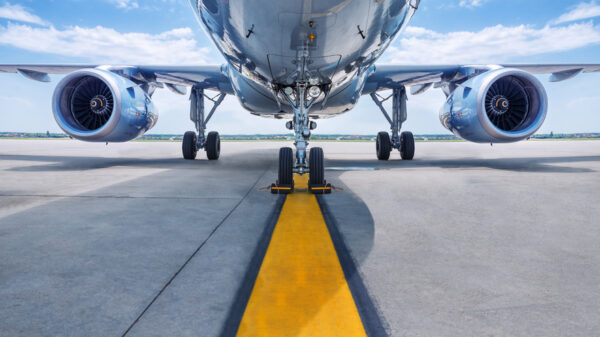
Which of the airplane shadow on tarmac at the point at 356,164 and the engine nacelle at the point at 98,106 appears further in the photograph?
A: the airplane shadow on tarmac at the point at 356,164

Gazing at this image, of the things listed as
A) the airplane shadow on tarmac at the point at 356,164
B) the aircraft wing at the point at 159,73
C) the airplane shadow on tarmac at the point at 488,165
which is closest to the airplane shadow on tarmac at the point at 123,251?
the airplane shadow on tarmac at the point at 356,164

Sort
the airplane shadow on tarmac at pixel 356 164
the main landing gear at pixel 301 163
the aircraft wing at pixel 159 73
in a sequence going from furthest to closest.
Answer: the aircraft wing at pixel 159 73, the airplane shadow on tarmac at pixel 356 164, the main landing gear at pixel 301 163

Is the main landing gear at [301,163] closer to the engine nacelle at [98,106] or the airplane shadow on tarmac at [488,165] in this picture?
the airplane shadow on tarmac at [488,165]

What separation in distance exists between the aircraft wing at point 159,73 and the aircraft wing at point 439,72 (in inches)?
133

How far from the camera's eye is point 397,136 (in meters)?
8.09

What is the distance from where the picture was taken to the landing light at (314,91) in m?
3.87

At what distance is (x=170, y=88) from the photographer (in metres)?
8.90

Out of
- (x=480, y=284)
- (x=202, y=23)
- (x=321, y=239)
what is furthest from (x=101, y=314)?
(x=202, y=23)

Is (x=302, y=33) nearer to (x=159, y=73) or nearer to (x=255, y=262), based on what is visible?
(x=255, y=262)

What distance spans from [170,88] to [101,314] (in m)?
8.78

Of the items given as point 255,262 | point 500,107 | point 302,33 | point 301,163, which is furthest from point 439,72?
point 255,262

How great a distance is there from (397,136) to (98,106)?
6.54 metres

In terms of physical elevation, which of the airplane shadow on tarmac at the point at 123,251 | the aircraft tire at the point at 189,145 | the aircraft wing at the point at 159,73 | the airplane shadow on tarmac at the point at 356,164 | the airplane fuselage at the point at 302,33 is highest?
the aircraft wing at the point at 159,73

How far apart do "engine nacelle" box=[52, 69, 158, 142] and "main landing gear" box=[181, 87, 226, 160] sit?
162cm
